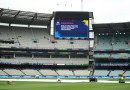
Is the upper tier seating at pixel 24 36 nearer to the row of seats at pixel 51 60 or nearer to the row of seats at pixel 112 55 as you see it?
the row of seats at pixel 51 60

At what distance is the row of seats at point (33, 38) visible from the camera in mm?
68875

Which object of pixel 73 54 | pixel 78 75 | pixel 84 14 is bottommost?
pixel 78 75

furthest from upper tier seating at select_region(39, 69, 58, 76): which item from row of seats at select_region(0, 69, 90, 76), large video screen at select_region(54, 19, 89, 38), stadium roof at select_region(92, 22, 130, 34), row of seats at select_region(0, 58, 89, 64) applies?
stadium roof at select_region(92, 22, 130, 34)

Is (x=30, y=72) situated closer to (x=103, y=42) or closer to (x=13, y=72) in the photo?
(x=13, y=72)

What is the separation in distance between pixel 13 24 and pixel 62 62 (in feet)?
66.9

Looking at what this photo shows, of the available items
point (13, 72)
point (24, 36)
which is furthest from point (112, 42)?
point (13, 72)

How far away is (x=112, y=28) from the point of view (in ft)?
220

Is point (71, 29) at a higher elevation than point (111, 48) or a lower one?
higher

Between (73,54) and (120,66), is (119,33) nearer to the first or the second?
(120,66)

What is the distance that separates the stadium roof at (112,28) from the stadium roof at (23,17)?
1523 centimetres

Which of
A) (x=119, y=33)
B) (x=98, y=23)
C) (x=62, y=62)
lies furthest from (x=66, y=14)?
(x=119, y=33)

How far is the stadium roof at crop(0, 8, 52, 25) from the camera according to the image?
6030cm

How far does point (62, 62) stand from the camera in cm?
6719

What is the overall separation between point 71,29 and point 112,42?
620 inches
